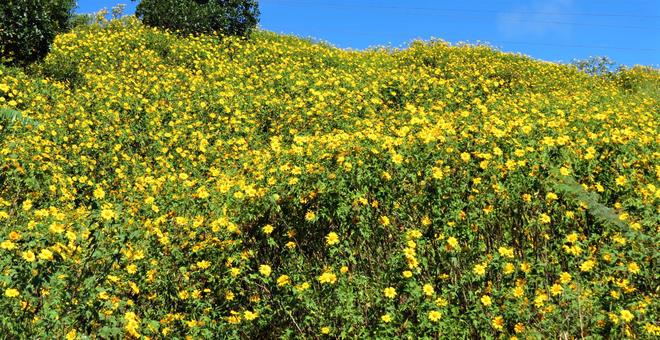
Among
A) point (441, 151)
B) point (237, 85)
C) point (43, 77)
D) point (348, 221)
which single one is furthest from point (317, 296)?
point (43, 77)

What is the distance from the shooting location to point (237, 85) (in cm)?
1234

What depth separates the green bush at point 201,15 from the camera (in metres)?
18.3

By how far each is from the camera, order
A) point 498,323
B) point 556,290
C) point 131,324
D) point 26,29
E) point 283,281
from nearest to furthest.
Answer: point 498,323
point 556,290
point 131,324
point 283,281
point 26,29

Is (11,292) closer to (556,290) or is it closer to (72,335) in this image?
(72,335)

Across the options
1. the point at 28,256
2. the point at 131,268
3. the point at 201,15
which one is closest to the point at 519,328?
the point at 131,268

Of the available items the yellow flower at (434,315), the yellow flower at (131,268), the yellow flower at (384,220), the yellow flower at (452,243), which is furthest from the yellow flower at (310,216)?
the yellow flower at (131,268)

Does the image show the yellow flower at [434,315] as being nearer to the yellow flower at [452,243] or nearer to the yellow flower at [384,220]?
the yellow flower at [452,243]

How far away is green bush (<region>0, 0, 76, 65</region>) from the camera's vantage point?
40.6 feet

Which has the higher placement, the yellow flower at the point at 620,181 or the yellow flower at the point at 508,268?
the yellow flower at the point at 620,181

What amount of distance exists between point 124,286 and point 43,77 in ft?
31.8

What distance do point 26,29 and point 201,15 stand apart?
654 centimetres

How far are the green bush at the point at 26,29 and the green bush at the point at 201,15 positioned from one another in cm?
533

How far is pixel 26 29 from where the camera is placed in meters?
12.5

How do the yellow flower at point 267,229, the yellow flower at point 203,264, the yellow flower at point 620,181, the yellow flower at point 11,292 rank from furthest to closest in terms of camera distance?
the yellow flower at point 620,181
the yellow flower at point 203,264
the yellow flower at point 267,229
the yellow flower at point 11,292
